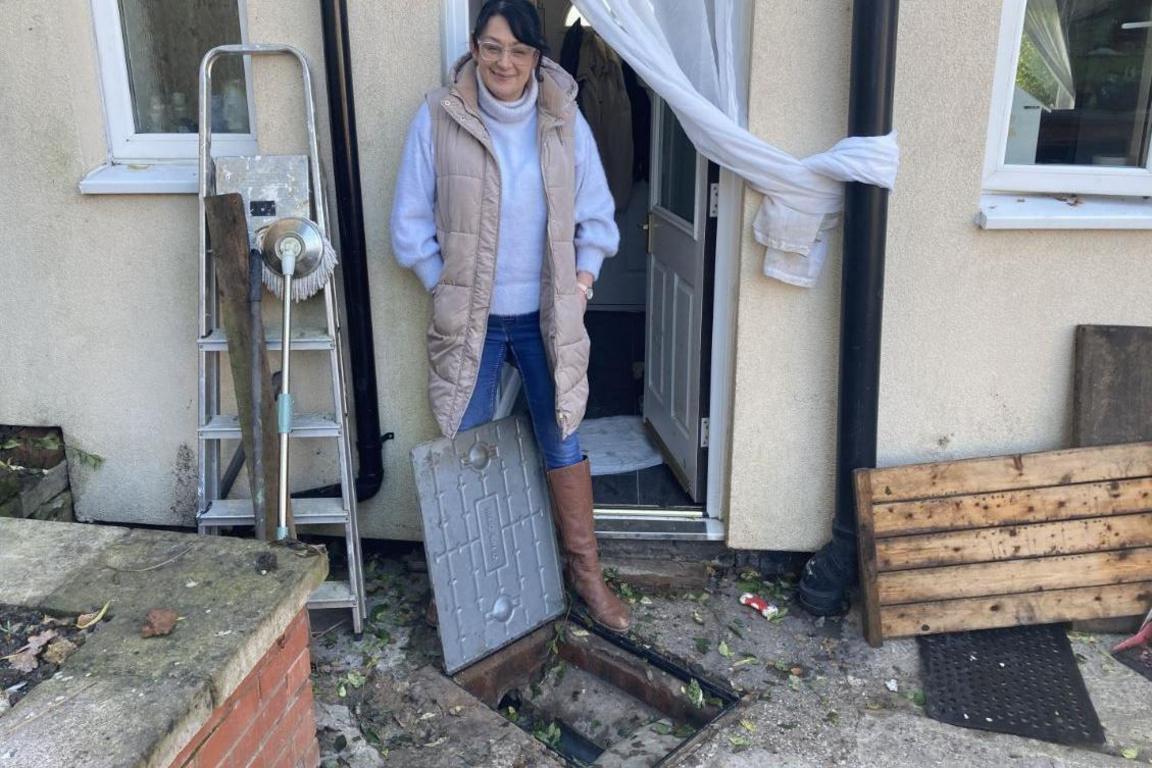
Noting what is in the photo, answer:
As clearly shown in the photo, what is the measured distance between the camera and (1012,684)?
2.96m

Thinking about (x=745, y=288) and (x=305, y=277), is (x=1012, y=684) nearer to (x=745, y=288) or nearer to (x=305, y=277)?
(x=745, y=288)

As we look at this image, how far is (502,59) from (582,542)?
166cm

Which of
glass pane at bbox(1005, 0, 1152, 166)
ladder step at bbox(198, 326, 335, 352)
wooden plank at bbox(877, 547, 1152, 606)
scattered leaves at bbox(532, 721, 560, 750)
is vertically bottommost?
scattered leaves at bbox(532, 721, 560, 750)

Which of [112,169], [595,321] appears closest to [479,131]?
[112,169]

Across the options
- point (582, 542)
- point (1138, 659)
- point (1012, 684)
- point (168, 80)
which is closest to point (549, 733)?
point (582, 542)

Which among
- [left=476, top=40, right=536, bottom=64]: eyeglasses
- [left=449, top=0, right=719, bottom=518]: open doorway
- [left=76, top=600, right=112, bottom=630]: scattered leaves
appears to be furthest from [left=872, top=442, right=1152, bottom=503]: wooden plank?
[left=76, top=600, right=112, bottom=630]: scattered leaves

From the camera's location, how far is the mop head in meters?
Answer: 2.96

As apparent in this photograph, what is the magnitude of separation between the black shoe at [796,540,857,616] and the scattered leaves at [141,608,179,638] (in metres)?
2.23

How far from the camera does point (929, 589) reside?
3.19m

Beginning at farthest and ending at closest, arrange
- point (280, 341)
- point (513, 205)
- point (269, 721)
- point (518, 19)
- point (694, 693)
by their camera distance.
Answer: point (280, 341), point (694, 693), point (513, 205), point (518, 19), point (269, 721)

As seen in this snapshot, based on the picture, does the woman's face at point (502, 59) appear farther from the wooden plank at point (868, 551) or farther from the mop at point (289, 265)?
the wooden plank at point (868, 551)

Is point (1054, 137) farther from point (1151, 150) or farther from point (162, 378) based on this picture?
point (162, 378)

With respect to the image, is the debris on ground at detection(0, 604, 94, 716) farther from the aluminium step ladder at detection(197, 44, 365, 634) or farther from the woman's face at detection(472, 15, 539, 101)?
the woman's face at detection(472, 15, 539, 101)

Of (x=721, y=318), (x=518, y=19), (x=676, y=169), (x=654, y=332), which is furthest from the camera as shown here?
(x=654, y=332)
